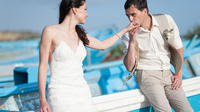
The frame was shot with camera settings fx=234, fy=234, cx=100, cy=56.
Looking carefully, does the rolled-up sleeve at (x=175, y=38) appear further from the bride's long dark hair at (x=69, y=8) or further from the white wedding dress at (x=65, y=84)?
the white wedding dress at (x=65, y=84)

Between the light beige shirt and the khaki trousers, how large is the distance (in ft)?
0.23

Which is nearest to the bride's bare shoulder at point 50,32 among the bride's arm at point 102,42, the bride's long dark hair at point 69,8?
the bride's long dark hair at point 69,8

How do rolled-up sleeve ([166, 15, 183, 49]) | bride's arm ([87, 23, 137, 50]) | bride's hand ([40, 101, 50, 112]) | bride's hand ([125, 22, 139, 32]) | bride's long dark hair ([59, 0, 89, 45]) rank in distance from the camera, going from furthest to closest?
rolled-up sleeve ([166, 15, 183, 49]) < bride's hand ([125, 22, 139, 32]) < bride's arm ([87, 23, 137, 50]) < bride's long dark hair ([59, 0, 89, 45]) < bride's hand ([40, 101, 50, 112])

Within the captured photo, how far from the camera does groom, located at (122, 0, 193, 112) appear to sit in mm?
2424

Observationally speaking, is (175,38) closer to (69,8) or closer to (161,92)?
(161,92)

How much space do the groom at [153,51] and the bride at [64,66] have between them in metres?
0.79

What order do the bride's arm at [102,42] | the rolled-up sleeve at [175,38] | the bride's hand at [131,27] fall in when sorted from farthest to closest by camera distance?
the rolled-up sleeve at [175,38] → the bride's hand at [131,27] → the bride's arm at [102,42]

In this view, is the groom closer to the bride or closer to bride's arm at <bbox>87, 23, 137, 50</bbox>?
bride's arm at <bbox>87, 23, 137, 50</bbox>

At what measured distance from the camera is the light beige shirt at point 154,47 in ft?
8.29

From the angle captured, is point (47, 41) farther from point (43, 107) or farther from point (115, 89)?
point (115, 89)

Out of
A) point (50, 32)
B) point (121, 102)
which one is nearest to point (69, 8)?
point (50, 32)

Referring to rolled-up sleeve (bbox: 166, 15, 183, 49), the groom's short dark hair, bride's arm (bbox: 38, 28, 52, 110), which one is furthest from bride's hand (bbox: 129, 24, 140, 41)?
bride's arm (bbox: 38, 28, 52, 110)

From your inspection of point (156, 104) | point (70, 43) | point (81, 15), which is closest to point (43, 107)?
point (70, 43)

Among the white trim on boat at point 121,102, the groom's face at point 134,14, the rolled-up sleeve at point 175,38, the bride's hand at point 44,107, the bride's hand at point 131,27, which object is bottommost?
the white trim on boat at point 121,102
